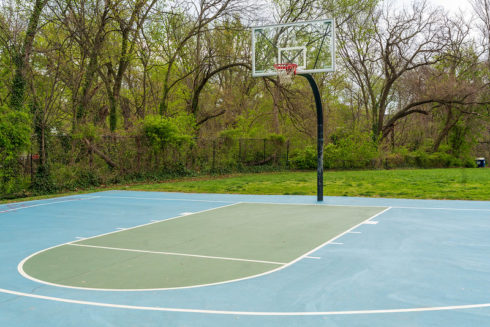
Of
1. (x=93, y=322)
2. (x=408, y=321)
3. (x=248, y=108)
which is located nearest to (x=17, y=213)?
(x=93, y=322)

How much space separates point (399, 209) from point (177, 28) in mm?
16829

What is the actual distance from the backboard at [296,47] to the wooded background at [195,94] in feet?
21.3

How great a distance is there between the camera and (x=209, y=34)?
24.6 meters

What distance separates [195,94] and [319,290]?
21398 millimetres

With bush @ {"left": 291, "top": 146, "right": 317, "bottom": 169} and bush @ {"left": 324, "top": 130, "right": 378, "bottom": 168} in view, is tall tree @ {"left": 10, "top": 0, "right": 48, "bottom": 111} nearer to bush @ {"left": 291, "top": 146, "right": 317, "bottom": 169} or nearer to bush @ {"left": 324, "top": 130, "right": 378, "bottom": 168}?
bush @ {"left": 291, "top": 146, "right": 317, "bottom": 169}

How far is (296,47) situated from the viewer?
13797mm

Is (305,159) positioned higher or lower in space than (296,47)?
lower

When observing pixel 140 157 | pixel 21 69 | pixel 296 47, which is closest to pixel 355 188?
pixel 296 47

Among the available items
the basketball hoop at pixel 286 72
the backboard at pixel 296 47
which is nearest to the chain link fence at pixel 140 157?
the backboard at pixel 296 47

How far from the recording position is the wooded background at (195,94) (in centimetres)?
1550

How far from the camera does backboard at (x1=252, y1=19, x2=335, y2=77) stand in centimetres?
1308

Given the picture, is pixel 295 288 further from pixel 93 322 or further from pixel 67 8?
pixel 67 8

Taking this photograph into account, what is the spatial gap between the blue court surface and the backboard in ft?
20.2

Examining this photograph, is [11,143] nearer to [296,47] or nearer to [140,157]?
[140,157]
